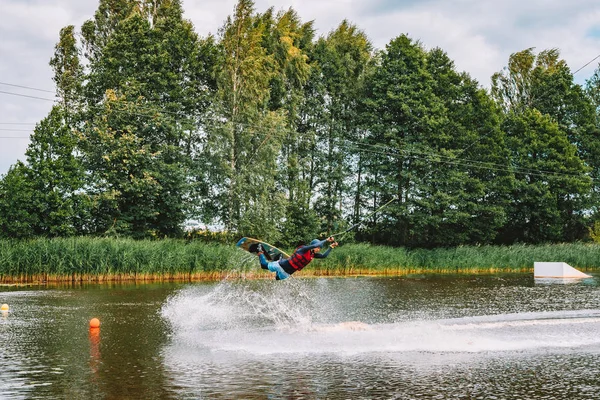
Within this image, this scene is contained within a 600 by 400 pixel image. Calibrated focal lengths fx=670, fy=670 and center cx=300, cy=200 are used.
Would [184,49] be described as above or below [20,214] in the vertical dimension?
above

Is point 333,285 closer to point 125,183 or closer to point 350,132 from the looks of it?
point 125,183

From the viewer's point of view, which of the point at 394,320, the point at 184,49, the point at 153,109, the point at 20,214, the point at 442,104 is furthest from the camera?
the point at 442,104

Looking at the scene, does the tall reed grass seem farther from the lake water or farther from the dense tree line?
the lake water

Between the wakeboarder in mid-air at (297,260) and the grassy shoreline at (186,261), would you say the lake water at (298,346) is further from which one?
the grassy shoreline at (186,261)

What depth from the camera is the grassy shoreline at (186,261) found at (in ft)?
94.6

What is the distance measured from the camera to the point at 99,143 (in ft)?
125

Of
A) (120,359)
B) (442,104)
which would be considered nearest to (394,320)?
(120,359)

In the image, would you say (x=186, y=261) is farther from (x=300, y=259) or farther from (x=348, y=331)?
(x=348, y=331)

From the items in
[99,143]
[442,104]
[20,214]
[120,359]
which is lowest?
[120,359]

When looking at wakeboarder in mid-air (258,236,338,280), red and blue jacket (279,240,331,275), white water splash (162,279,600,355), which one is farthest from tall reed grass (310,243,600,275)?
red and blue jacket (279,240,331,275)

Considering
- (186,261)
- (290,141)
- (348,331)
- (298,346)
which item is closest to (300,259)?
(348,331)

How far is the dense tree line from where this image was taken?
124ft

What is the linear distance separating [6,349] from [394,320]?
9311 millimetres

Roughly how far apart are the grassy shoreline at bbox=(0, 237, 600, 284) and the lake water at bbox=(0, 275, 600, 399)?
159 inches
